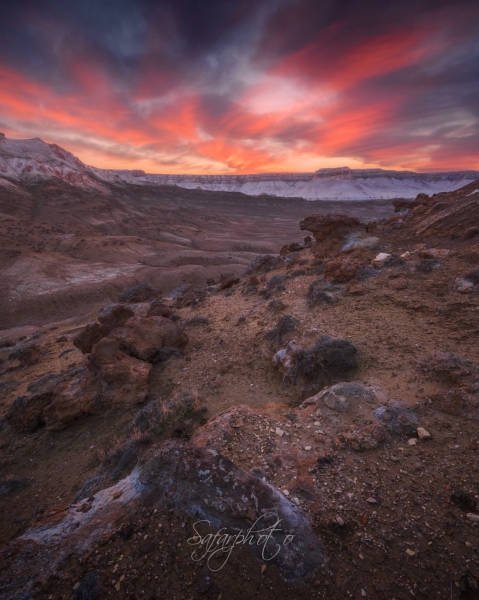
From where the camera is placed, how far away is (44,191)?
7744 centimetres

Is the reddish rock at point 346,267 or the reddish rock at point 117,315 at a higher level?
the reddish rock at point 346,267

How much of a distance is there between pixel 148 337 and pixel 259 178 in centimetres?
20210

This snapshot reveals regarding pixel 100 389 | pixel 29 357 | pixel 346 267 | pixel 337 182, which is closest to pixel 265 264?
pixel 346 267

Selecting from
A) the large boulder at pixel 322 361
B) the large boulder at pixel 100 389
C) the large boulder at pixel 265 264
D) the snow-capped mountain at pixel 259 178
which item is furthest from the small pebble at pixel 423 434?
the snow-capped mountain at pixel 259 178

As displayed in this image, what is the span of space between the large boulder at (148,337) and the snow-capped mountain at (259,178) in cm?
10151

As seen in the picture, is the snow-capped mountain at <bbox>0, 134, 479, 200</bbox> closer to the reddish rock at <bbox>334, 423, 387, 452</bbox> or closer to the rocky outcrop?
the rocky outcrop

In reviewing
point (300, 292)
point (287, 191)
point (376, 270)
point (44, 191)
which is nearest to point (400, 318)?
point (376, 270)

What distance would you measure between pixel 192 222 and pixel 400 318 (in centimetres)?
6879

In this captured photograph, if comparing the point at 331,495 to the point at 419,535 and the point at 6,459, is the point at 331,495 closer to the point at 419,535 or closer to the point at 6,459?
the point at 419,535

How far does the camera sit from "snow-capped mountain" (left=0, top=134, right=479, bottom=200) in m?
89.9

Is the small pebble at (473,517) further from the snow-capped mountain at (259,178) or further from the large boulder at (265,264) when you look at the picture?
the snow-capped mountain at (259,178)

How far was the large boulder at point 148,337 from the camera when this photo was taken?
775cm

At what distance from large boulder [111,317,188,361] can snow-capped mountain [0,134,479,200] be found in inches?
3996

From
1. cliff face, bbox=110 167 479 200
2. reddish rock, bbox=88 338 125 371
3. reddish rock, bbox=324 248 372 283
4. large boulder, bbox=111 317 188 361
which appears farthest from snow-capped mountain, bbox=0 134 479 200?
reddish rock, bbox=324 248 372 283
